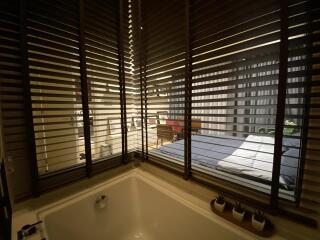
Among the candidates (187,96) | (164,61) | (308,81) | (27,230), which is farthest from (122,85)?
(308,81)

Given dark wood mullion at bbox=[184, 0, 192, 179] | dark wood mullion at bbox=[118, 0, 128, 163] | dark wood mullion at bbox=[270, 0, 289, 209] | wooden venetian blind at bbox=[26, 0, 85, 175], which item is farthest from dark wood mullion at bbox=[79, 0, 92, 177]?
dark wood mullion at bbox=[270, 0, 289, 209]

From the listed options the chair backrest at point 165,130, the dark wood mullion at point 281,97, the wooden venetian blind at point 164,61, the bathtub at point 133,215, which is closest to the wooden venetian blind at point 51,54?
the bathtub at point 133,215

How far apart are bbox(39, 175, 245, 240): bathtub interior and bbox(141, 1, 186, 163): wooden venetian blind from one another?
0.40 m

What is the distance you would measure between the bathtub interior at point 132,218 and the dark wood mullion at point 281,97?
0.33 meters

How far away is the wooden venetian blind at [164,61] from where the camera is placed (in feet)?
3.99

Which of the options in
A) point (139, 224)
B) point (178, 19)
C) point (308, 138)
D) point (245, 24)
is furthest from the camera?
point (139, 224)

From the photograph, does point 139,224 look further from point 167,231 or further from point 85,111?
point 85,111

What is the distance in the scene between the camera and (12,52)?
93 cm

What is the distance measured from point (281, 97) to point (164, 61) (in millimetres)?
917

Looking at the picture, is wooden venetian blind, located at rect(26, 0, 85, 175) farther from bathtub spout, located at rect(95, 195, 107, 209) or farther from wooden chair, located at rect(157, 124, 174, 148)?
wooden chair, located at rect(157, 124, 174, 148)

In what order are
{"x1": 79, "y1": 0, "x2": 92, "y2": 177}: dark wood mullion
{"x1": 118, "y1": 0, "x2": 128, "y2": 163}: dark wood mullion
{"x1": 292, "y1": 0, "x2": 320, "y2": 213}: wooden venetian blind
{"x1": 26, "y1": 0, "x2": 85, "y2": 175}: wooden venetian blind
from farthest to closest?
{"x1": 118, "y1": 0, "x2": 128, "y2": 163}: dark wood mullion < {"x1": 79, "y1": 0, "x2": 92, "y2": 177}: dark wood mullion < {"x1": 26, "y1": 0, "x2": 85, "y2": 175}: wooden venetian blind < {"x1": 292, "y1": 0, "x2": 320, "y2": 213}: wooden venetian blind

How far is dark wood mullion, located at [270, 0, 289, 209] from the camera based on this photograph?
2.32ft

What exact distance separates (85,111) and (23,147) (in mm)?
461

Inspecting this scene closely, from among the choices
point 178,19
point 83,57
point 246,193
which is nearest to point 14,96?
point 83,57
